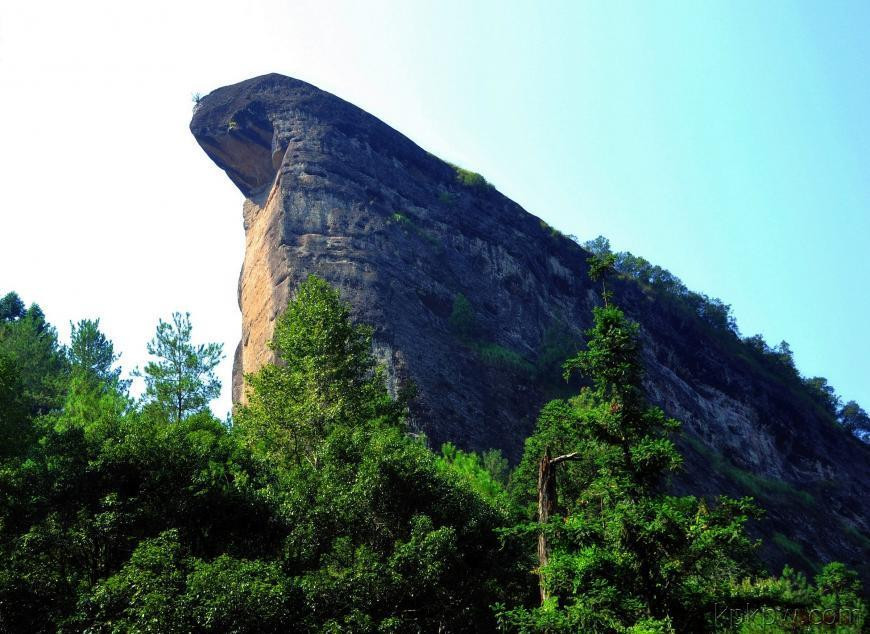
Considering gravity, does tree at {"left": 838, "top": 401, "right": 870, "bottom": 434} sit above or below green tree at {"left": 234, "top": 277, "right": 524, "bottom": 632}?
above

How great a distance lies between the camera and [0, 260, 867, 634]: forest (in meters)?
11.6

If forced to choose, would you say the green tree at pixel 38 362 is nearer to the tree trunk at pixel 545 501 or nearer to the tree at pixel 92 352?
the tree at pixel 92 352

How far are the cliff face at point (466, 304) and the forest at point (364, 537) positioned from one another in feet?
74.0

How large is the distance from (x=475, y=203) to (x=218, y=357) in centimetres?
3180

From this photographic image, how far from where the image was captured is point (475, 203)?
6219cm

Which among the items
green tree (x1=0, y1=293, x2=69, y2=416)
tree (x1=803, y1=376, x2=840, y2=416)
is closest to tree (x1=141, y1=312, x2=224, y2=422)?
green tree (x1=0, y1=293, x2=69, y2=416)

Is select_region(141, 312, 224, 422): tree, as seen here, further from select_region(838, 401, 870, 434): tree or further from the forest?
select_region(838, 401, 870, 434): tree

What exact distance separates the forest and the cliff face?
2254cm

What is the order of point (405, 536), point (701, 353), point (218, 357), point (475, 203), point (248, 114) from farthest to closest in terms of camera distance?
point (701, 353), point (475, 203), point (248, 114), point (218, 357), point (405, 536)

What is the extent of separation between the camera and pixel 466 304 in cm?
5103

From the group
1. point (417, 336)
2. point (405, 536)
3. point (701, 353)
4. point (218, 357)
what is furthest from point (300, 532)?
point (701, 353)

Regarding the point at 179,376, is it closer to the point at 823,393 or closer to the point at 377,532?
the point at 377,532

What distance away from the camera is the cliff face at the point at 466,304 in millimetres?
46438

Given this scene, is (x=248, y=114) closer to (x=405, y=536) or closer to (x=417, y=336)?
(x=417, y=336)
